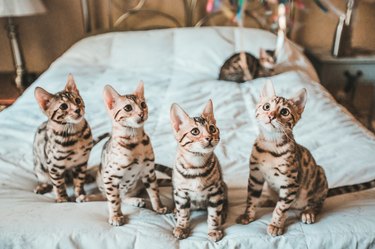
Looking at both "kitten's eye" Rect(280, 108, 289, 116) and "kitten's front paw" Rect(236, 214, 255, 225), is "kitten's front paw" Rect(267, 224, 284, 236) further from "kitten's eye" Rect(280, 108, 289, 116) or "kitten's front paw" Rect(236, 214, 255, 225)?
"kitten's eye" Rect(280, 108, 289, 116)

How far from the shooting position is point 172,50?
2258mm

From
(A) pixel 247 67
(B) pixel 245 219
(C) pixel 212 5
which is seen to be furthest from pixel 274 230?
(C) pixel 212 5

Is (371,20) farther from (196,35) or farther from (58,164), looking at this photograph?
(58,164)

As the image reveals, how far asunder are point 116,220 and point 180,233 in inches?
6.2

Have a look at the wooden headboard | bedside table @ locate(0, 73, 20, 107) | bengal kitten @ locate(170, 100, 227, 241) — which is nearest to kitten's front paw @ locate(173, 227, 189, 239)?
bengal kitten @ locate(170, 100, 227, 241)

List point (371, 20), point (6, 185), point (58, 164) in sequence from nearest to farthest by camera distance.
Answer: point (58, 164), point (6, 185), point (371, 20)

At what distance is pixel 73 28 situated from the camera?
257 centimetres

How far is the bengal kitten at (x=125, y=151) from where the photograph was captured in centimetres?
79

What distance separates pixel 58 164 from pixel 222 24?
6.49 feet

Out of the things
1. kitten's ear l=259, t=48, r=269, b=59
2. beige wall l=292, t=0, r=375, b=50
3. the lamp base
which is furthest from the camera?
beige wall l=292, t=0, r=375, b=50

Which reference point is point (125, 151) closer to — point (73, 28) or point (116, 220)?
point (116, 220)

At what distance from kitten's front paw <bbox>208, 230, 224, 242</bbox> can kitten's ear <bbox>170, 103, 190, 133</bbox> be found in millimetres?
249

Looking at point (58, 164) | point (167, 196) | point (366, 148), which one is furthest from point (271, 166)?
point (366, 148)

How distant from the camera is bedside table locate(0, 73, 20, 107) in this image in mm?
2039
